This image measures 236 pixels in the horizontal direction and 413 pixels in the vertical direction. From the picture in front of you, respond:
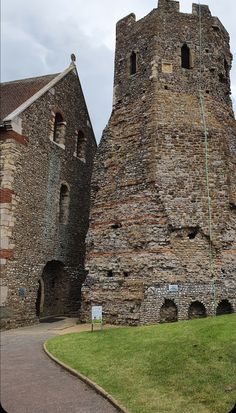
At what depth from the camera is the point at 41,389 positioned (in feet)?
19.4

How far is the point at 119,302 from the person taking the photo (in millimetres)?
14609

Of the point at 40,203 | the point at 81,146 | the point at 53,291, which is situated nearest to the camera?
the point at 40,203

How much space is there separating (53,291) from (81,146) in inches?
314

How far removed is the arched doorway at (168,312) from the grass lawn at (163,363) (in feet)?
7.06

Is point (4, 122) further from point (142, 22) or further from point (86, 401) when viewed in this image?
Result: point (86, 401)

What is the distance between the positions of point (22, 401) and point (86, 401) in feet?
4.00

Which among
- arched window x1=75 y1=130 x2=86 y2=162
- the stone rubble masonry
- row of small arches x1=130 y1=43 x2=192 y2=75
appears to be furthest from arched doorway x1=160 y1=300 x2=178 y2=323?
row of small arches x1=130 y1=43 x2=192 y2=75

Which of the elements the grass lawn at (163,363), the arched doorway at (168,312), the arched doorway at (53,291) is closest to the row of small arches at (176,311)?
the arched doorway at (168,312)

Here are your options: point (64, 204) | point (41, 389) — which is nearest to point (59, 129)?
point (64, 204)

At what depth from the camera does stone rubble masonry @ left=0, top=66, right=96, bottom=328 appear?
15.0 meters

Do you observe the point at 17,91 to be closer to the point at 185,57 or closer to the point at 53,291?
the point at 185,57

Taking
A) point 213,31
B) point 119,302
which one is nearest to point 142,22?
point 213,31

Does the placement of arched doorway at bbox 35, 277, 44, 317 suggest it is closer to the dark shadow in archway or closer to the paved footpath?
the dark shadow in archway

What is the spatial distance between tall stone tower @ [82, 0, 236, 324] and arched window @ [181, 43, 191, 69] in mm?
45
